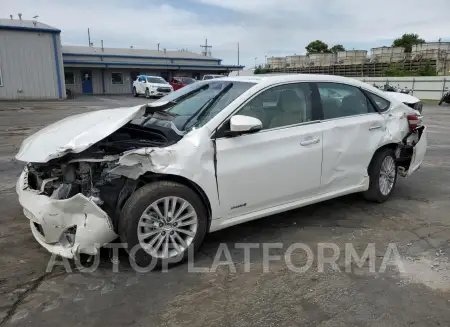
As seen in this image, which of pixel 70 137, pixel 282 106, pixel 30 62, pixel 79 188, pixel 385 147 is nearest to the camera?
pixel 79 188

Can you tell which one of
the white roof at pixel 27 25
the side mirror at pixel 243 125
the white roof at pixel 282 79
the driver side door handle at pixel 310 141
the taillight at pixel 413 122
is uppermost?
the white roof at pixel 27 25

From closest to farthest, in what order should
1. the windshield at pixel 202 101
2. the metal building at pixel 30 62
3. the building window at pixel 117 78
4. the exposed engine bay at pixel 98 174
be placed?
the exposed engine bay at pixel 98 174
the windshield at pixel 202 101
the metal building at pixel 30 62
the building window at pixel 117 78

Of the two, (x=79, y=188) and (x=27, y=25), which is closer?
(x=79, y=188)

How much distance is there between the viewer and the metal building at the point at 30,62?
25594 millimetres

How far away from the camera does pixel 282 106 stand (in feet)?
13.6

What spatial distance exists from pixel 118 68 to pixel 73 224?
3975 cm

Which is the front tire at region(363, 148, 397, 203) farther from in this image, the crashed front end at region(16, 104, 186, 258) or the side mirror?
the crashed front end at region(16, 104, 186, 258)

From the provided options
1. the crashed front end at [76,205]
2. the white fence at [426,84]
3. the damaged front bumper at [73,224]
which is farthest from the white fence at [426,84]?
the damaged front bumper at [73,224]

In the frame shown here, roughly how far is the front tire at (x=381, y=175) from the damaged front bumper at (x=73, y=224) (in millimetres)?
3261

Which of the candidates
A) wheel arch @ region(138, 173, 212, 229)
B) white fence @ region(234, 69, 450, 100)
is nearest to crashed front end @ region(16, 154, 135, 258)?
wheel arch @ region(138, 173, 212, 229)

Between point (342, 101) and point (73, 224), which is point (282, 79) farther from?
point (73, 224)

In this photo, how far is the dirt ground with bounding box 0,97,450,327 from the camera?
2.81 meters

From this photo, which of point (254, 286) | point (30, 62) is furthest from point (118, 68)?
point (254, 286)

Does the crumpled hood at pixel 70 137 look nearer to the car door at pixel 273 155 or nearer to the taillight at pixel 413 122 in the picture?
the car door at pixel 273 155
